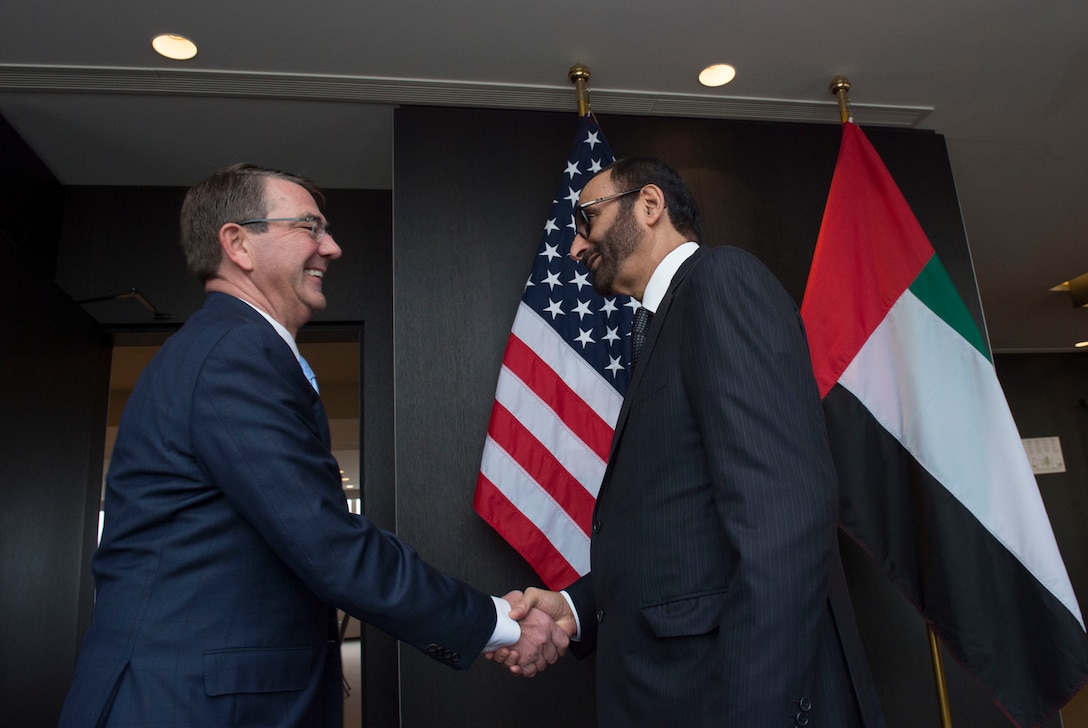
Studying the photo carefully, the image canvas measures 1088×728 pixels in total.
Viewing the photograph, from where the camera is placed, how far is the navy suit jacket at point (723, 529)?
1091 millimetres

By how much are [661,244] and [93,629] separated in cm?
130

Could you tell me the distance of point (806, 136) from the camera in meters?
3.41

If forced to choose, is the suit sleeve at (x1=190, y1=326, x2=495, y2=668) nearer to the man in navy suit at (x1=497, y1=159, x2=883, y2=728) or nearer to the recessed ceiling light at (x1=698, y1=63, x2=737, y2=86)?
the man in navy suit at (x1=497, y1=159, x2=883, y2=728)

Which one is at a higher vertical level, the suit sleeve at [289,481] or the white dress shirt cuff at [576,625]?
the suit sleeve at [289,481]

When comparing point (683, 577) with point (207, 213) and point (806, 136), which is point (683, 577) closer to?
point (207, 213)

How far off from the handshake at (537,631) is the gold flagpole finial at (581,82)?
1.91 meters

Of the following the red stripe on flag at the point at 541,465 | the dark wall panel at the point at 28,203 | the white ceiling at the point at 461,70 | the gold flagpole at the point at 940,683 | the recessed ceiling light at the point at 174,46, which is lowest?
the gold flagpole at the point at 940,683

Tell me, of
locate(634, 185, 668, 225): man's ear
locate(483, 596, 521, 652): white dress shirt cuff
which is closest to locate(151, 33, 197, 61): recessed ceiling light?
locate(634, 185, 668, 225): man's ear

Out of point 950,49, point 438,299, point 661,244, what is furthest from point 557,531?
point 950,49

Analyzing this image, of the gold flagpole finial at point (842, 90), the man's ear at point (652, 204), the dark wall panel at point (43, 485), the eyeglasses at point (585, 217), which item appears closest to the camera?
the man's ear at point (652, 204)

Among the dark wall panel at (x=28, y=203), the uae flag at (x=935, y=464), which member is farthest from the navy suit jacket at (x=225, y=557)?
the dark wall panel at (x=28, y=203)

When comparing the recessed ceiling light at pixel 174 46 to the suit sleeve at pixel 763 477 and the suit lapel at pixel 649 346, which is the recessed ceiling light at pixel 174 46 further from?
the suit sleeve at pixel 763 477

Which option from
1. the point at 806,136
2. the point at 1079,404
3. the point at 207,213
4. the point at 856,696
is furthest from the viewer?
the point at 1079,404

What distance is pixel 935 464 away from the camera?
8.07 ft
